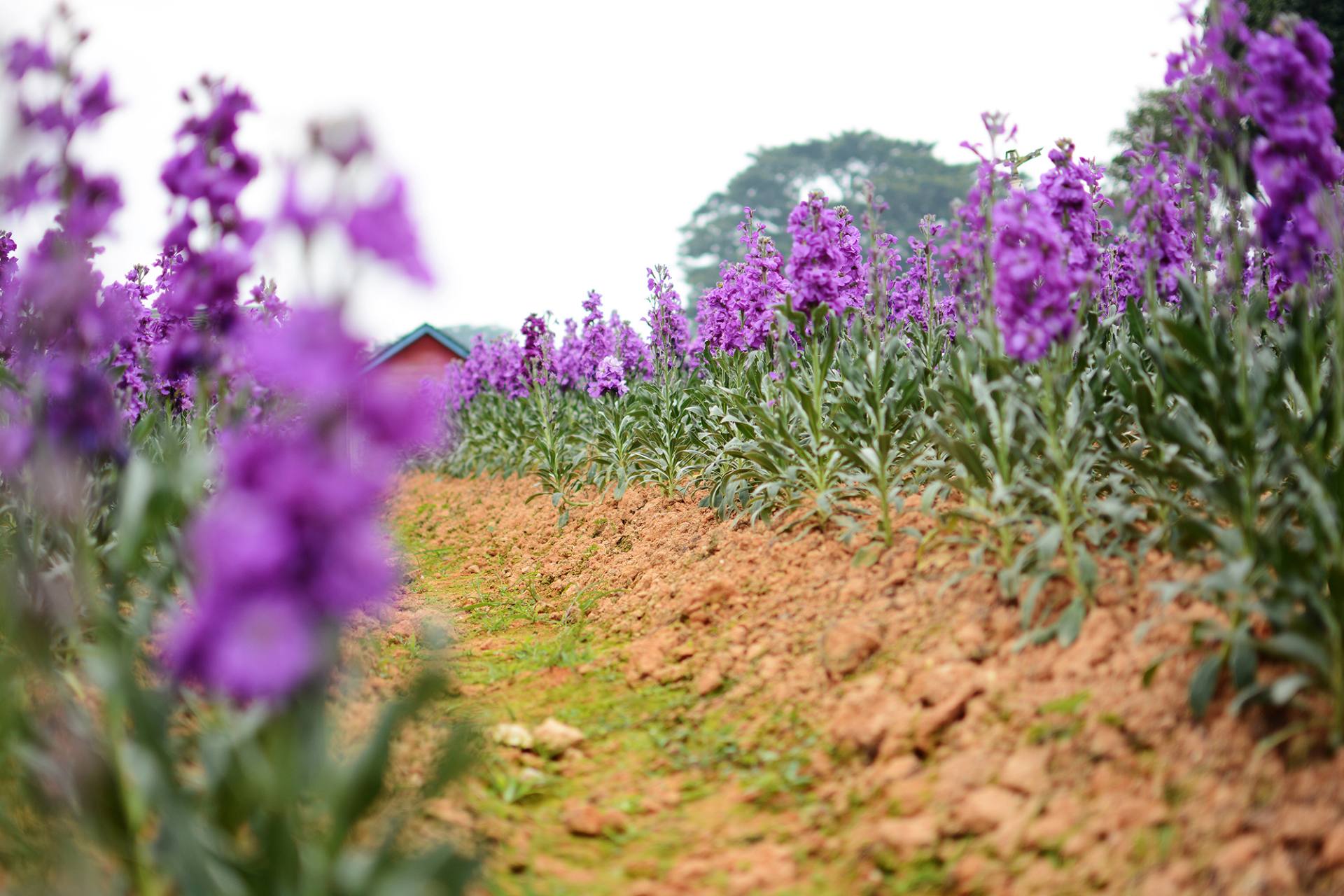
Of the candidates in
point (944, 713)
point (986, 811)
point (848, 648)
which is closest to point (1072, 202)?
point (848, 648)

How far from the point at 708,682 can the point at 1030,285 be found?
216cm

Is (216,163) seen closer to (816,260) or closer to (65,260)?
(65,260)

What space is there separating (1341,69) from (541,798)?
69.0 ft

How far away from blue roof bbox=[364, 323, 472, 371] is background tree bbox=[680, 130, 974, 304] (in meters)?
21.2

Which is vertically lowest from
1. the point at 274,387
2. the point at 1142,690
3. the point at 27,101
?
the point at 1142,690

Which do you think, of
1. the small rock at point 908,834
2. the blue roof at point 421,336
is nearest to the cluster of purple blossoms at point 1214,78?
the small rock at point 908,834

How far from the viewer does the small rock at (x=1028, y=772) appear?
270 cm

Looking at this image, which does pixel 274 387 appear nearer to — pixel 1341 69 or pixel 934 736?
pixel 934 736

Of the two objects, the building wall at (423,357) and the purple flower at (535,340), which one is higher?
the building wall at (423,357)

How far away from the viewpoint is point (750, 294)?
6363 millimetres

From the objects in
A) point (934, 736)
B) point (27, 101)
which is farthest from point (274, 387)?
point (934, 736)

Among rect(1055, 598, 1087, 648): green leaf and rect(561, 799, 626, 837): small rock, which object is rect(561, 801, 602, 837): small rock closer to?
rect(561, 799, 626, 837): small rock

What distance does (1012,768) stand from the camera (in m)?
2.76

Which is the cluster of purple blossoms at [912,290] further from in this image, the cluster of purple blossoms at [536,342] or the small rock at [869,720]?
the small rock at [869,720]
